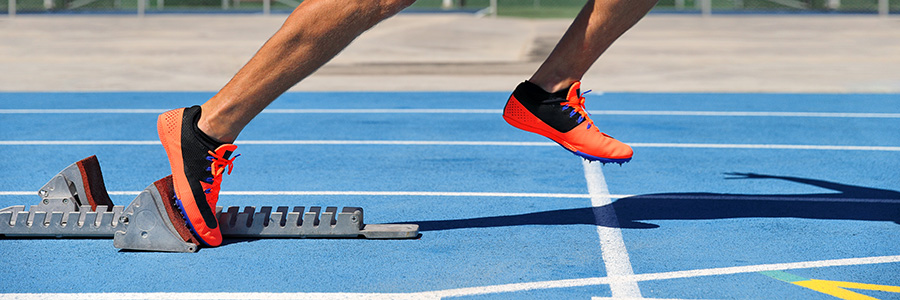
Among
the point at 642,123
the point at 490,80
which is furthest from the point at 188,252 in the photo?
the point at 490,80

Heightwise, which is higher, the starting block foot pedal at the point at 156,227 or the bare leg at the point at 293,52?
the bare leg at the point at 293,52

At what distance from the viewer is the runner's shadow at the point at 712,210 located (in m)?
3.80

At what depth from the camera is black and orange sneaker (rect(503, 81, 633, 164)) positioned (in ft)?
11.1

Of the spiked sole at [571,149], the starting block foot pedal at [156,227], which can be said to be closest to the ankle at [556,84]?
the spiked sole at [571,149]

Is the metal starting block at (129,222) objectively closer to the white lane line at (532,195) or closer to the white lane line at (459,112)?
the white lane line at (532,195)

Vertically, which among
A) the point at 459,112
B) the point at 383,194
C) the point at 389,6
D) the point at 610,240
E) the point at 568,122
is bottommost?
the point at 459,112

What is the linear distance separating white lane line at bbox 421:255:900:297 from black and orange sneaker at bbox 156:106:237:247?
0.80 m

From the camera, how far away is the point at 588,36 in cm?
339

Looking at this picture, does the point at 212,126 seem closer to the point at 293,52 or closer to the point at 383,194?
the point at 293,52

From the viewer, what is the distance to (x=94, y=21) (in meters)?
20.5

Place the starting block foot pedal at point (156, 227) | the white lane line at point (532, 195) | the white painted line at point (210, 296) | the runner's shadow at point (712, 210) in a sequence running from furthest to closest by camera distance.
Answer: the white lane line at point (532, 195) < the runner's shadow at point (712, 210) < the starting block foot pedal at point (156, 227) < the white painted line at point (210, 296)

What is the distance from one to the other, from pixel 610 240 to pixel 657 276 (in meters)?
0.45

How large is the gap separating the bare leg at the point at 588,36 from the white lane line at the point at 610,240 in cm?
53

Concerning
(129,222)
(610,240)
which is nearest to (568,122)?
(610,240)
